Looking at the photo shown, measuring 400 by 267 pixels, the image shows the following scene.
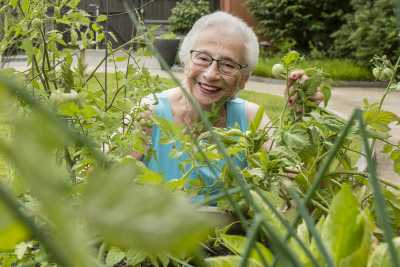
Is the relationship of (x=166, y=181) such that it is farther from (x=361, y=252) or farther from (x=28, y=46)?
(x=28, y=46)

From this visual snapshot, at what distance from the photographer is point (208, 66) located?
5.87 feet

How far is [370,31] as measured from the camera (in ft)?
28.7

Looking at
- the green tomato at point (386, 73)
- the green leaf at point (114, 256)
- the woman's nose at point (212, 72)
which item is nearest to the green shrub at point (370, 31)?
the woman's nose at point (212, 72)

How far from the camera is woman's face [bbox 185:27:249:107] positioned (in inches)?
68.1

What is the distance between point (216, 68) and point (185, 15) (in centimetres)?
1004

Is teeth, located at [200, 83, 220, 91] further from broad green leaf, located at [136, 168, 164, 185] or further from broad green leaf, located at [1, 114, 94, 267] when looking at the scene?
broad green leaf, located at [1, 114, 94, 267]

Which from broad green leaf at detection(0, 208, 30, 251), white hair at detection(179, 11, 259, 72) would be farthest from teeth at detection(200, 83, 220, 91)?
broad green leaf at detection(0, 208, 30, 251)

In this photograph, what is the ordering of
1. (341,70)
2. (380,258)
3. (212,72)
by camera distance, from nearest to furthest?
(380,258) → (212,72) → (341,70)

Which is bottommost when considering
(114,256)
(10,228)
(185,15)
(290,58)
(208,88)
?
(185,15)

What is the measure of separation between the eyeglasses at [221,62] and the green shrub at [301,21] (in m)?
8.67

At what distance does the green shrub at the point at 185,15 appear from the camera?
11.6 metres

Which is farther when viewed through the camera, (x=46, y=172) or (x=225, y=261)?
(x=225, y=261)

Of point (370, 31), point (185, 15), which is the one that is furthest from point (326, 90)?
point (185, 15)

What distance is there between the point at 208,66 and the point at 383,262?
1.36 m
